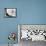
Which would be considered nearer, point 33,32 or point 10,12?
point 33,32

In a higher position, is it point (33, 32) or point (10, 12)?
point (10, 12)

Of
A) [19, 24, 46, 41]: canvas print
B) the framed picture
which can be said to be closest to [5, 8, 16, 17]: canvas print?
the framed picture

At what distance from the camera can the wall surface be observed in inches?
147

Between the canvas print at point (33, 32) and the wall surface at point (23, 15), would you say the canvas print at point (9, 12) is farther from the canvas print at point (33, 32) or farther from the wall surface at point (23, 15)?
the canvas print at point (33, 32)

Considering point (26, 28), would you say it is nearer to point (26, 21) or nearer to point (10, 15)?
point (26, 21)

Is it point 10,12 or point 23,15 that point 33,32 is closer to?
point 23,15

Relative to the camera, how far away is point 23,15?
3.74 metres

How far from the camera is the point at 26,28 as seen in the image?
363cm

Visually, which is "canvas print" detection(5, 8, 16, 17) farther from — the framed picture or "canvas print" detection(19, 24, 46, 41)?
"canvas print" detection(19, 24, 46, 41)

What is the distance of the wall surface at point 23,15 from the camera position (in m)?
3.73

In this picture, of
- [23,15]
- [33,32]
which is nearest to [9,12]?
[23,15]


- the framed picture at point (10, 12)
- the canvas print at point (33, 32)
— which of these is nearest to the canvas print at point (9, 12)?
the framed picture at point (10, 12)

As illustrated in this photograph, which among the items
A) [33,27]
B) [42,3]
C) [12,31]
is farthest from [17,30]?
[42,3]

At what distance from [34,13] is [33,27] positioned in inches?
16.1
